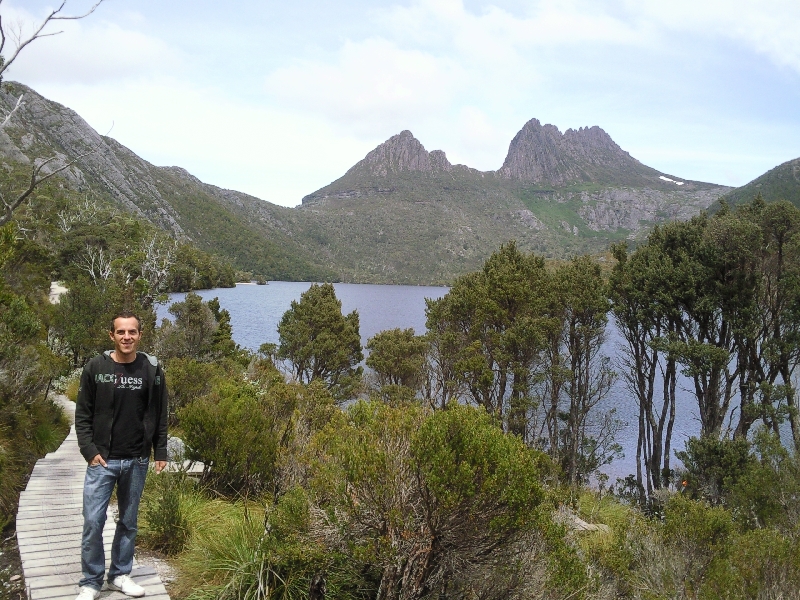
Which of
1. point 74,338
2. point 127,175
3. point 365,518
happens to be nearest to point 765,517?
point 365,518

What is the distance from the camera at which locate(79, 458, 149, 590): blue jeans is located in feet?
11.1

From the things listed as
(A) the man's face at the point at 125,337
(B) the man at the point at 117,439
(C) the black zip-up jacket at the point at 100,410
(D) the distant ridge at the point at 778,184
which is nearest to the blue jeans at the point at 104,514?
(B) the man at the point at 117,439

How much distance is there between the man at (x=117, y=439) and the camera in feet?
11.1

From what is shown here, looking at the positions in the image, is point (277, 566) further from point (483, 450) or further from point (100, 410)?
point (483, 450)

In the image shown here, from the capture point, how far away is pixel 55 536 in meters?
4.39

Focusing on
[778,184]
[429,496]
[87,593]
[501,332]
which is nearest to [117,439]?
[87,593]

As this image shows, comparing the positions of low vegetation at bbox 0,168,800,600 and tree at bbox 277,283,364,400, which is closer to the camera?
low vegetation at bbox 0,168,800,600

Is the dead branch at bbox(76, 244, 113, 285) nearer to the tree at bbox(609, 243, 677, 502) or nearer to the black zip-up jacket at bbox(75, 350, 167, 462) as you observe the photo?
the tree at bbox(609, 243, 677, 502)

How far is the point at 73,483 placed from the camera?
5812 millimetres

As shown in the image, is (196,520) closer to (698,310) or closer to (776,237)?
(698,310)

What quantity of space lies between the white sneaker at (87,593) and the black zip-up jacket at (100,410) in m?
0.82

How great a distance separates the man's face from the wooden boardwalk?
159 centimetres

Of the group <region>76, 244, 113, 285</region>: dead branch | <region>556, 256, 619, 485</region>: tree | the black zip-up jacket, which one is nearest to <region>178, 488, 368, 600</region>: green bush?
the black zip-up jacket

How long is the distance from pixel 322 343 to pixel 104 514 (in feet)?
75.2
